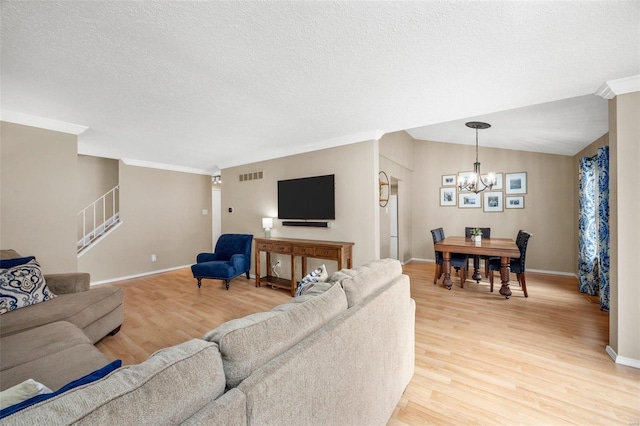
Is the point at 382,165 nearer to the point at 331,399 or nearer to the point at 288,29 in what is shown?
the point at 288,29

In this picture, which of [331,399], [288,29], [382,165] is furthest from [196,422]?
[382,165]

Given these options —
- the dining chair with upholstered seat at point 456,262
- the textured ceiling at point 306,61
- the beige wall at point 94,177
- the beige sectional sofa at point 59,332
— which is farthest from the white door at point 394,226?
the beige wall at point 94,177

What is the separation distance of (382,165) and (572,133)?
287 cm

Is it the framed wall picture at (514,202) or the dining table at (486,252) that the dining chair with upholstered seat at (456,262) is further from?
the framed wall picture at (514,202)

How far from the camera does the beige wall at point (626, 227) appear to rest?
2.17m

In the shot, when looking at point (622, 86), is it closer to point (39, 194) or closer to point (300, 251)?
point (300, 251)

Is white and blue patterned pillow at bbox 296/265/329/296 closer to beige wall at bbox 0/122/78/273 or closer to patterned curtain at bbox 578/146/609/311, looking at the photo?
beige wall at bbox 0/122/78/273

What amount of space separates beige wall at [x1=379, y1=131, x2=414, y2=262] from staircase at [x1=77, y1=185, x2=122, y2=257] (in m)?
5.29

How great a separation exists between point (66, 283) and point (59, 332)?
111cm

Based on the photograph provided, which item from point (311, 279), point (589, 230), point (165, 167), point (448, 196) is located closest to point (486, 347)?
point (311, 279)

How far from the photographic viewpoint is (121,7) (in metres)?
1.43

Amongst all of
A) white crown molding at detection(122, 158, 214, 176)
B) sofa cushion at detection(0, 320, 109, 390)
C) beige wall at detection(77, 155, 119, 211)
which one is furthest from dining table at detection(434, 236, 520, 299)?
beige wall at detection(77, 155, 119, 211)

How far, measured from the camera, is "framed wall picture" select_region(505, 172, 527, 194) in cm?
551

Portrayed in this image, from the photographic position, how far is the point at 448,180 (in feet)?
20.7
